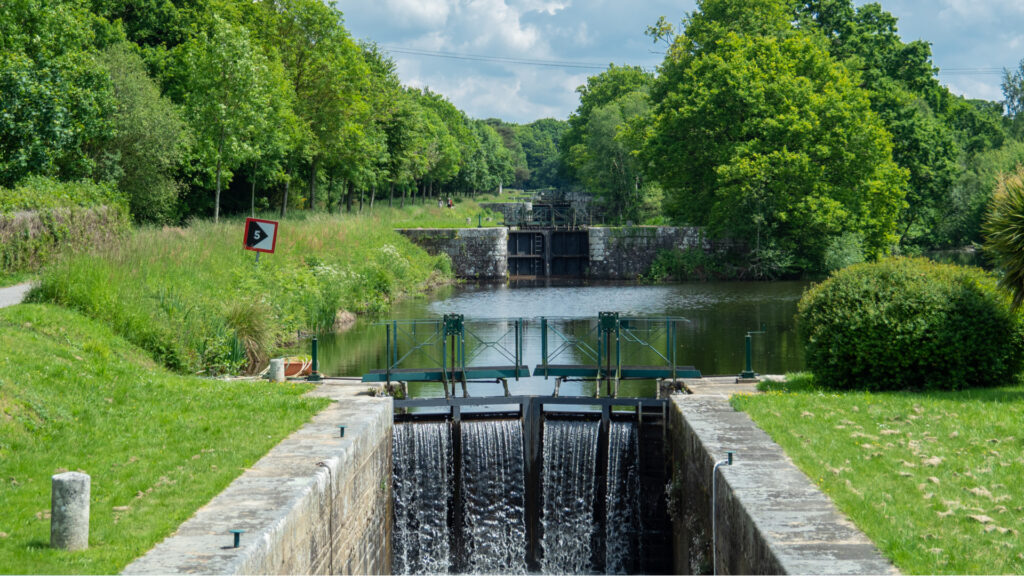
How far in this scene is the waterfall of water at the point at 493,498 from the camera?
11984 mm

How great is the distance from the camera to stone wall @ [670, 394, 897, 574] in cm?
610

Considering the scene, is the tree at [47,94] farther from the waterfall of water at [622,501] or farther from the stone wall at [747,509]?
the stone wall at [747,509]

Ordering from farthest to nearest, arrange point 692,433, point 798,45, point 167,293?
point 798,45, point 167,293, point 692,433

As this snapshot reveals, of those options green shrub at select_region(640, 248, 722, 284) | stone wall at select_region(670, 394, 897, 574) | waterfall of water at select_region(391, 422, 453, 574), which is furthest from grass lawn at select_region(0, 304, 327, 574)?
green shrub at select_region(640, 248, 722, 284)

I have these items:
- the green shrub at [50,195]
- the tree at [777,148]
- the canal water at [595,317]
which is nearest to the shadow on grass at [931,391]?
the canal water at [595,317]

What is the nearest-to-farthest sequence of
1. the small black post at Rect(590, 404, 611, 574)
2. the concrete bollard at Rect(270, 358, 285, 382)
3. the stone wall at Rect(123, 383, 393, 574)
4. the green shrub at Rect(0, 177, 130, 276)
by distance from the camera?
the stone wall at Rect(123, 383, 393, 574), the small black post at Rect(590, 404, 611, 574), the concrete bollard at Rect(270, 358, 285, 382), the green shrub at Rect(0, 177, 130, 276)

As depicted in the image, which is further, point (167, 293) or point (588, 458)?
point (167, 293)

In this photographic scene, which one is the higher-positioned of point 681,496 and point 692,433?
point 692,433

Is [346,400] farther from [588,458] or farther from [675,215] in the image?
[675,215]

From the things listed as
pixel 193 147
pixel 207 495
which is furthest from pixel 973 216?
pixel 207 495

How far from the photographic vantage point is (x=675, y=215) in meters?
41.5

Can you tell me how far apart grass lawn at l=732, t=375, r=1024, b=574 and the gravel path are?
35.2ft

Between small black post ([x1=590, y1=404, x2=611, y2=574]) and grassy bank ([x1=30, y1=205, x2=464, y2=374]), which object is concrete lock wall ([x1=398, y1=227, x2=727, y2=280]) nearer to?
grassy bank ([x1=30, y1=205, x2=464, y2=374])

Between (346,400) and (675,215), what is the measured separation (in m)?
31.9
